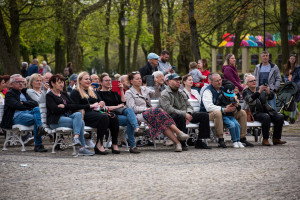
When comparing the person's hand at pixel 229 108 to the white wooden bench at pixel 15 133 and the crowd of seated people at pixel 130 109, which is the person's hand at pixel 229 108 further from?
the white wooden bench at pixel 15 133

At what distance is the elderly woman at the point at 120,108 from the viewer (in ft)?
36.1

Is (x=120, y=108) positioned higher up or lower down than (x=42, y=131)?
higher up

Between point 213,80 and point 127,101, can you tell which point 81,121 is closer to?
point 127,101

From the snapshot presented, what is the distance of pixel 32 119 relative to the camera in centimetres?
1141

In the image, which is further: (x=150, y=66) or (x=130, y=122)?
(x=150, y=66)

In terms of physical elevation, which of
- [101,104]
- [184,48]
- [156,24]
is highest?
[156,24]

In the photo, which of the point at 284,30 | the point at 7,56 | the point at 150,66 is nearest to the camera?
the point at 150,66

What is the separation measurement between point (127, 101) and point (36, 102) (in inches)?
82.9

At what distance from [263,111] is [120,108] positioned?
3.37 meters

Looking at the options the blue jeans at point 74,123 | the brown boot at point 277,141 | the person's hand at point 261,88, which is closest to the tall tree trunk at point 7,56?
the blue jeans at point 74,123

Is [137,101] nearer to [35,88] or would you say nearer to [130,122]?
[130,122]

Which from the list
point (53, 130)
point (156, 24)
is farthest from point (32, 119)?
point (156, 24)

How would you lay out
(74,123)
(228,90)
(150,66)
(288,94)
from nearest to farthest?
1. (74,123)
2. (228,90)
3. (150,66)
4. (288,94)

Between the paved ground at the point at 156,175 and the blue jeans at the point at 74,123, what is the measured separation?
562 mm
